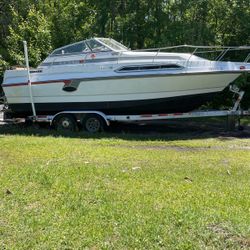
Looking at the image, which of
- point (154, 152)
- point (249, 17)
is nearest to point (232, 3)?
point (249, 17)

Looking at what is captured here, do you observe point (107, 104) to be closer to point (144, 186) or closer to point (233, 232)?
point (144, 186)

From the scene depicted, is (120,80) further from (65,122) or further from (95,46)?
(65,122)

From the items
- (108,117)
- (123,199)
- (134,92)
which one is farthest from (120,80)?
(123,199)

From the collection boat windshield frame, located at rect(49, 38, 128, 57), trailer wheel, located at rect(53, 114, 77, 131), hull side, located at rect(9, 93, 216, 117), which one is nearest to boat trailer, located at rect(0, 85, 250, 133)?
trailer wheel, located at rect(53, 114, 77, 131)

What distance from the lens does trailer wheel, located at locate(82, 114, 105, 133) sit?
45.6 ft

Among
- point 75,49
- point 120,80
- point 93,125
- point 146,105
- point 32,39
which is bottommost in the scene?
point 93,125

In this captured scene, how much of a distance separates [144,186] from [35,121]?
9.36 meters

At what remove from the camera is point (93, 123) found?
46.1 ft

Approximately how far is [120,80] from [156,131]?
2.06 m

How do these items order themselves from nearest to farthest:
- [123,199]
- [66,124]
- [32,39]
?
[123,199], [66,124], [32,39]

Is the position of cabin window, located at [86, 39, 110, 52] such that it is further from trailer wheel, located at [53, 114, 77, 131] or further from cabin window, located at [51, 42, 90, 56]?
trailer wheel, located at [53, 114, 77, 131]

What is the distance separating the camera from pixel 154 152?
9.64 m

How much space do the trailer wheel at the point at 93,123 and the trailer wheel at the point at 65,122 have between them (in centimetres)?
36

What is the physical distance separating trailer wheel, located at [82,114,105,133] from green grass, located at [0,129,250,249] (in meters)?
4.34
